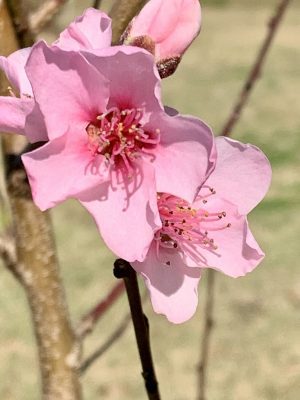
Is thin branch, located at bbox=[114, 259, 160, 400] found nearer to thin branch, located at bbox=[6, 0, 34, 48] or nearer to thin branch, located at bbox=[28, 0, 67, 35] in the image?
thin branch, located at bbox=[6, 0, 34, 48]

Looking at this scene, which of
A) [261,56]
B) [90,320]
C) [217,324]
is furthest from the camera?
[217,324]

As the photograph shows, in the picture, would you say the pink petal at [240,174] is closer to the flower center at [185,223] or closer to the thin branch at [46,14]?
the flower center at [185,223]

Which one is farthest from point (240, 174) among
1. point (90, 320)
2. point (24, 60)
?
point (90, 320)

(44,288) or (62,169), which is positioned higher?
(62,169)

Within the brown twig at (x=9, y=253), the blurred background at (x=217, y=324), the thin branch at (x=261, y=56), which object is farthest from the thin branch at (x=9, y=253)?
the blurred background at (x=217, y=324)

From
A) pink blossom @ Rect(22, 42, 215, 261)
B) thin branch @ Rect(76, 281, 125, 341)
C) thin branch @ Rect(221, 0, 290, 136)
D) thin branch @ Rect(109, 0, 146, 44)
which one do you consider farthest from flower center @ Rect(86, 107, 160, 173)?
thin branch @ Rect(221, 0, 290, 136)

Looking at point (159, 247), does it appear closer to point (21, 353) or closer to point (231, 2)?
point (21, 353)

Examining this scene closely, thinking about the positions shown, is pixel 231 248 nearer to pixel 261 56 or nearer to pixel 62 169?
pixel 62 169
